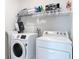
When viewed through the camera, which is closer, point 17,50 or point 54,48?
point 54,48

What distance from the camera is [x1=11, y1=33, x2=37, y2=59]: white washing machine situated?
2.58m

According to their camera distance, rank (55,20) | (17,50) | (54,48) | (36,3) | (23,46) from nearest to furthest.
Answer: (54,48) → (23,46) → (17,50) → (55,20) → (36,3)

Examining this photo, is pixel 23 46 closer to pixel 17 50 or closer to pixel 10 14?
pixel 17 50

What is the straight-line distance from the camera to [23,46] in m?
2.60

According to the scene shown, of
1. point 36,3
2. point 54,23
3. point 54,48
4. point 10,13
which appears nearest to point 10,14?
point 10,13

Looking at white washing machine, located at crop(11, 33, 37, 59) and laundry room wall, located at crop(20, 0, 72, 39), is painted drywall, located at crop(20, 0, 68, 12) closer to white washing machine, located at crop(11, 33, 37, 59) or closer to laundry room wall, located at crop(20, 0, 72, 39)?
laundry room wall, located at crop(20, 0, 72, 39)

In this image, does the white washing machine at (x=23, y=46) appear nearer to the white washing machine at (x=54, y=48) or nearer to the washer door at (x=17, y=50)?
the washer door at (x=17, y=50)

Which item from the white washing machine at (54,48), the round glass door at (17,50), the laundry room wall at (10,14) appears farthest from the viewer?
the laundry room wall at (10,14)

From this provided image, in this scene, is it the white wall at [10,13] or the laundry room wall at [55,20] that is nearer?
the laundry room wall at [55,20]

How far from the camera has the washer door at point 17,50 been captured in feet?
8.63

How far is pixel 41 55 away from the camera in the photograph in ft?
7.78

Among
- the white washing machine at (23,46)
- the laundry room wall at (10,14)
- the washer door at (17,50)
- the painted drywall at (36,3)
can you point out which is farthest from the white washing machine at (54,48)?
the laundry room wall at (10,14)

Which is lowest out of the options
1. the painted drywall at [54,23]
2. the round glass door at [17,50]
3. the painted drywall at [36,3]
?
the round glass door at [17,50]
